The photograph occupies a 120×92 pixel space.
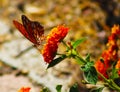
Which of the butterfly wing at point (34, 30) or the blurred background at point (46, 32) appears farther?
the blurred background at point (46, 32)

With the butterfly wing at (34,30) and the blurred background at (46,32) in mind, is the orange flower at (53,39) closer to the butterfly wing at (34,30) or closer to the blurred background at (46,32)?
the butterfly wing at (34,30)

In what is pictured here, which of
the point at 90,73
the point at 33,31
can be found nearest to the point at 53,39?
the point at 33,31

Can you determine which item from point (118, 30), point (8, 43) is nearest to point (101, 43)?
point (8, 43)

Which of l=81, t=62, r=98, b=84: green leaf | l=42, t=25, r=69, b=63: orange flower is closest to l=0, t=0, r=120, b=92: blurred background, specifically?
l=81, t=62, r=98, b=84: green leaf

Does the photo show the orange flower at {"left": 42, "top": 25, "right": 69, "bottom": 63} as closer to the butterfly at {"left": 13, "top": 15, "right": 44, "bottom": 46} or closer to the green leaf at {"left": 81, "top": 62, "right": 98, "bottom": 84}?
the butterfly at {"left": 13, "top": 15, "right": 44, "bottom": 46}

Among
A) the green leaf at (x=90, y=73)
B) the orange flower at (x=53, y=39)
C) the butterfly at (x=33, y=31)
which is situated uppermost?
the butterfly at (x=33, y=31)

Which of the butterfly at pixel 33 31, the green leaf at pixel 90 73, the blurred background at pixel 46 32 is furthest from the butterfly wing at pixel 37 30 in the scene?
the blurred background at pixel 46 32

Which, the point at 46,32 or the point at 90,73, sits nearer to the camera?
the point at 90,73

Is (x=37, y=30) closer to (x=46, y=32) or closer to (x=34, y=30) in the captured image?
(x=34, y=30)

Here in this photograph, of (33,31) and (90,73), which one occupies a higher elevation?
(33,31)
